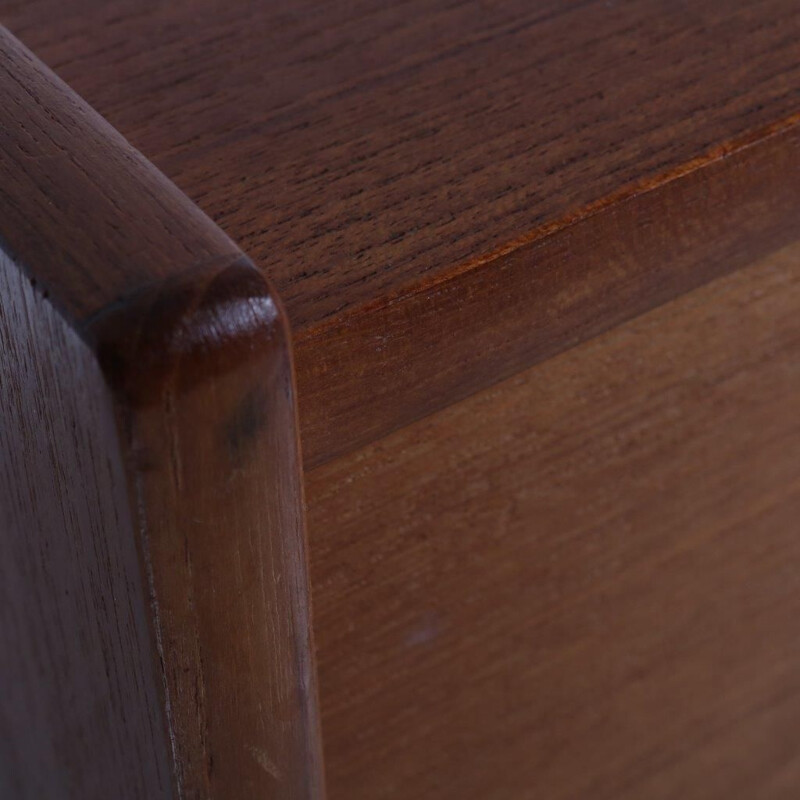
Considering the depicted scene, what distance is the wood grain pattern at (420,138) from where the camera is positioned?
28 centimetres

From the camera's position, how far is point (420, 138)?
31cm

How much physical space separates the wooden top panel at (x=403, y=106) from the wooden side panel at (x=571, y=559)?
0.17ft

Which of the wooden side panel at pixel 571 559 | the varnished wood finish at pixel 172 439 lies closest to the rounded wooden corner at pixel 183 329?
the varnished wood finish at pixel 172 439

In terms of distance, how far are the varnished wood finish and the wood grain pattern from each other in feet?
0.15

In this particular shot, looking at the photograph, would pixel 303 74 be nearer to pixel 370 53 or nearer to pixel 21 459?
pixel 370 53

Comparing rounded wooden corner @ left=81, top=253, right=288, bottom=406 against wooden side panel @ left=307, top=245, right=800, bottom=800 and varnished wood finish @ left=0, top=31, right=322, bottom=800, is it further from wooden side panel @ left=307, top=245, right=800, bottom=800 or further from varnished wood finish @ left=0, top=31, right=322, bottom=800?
wooden side panel @ left=307, top=245, right=800, bottom=800

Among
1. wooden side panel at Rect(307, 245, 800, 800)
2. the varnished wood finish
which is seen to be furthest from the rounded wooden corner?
wooden side panel at Rect(307, 245, 800, 800)

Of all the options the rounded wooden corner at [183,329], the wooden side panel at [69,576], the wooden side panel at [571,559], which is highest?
the rounded wooden corner at [183,329]

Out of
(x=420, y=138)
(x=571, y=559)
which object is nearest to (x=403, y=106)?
(x=420, y=138)

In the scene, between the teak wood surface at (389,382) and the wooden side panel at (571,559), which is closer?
the teak wood surface at (389,382)

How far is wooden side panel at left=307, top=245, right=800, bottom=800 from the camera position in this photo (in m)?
0.33

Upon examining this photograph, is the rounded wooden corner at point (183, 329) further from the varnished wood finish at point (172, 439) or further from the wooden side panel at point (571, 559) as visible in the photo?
the wooden side panel at point (571, 559)

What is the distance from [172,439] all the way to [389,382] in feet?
0.28

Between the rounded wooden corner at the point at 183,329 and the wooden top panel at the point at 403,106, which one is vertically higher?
the rounded wooden corner at the point at 183,329
